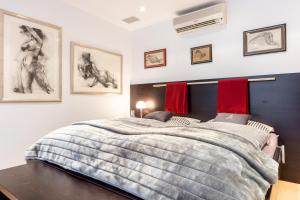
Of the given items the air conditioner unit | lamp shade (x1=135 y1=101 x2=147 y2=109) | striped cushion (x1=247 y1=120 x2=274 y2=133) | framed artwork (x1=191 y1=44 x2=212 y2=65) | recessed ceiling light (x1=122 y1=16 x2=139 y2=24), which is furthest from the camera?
lamp shade (x1=135 y1=101 x2=147 y2=109)

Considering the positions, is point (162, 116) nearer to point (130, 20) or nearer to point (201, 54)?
point (201, 54)

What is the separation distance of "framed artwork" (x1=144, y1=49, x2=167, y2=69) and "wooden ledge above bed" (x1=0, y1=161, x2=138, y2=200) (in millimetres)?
2628

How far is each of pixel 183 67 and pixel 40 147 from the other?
2484 millimetres

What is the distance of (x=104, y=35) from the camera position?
12.1ft

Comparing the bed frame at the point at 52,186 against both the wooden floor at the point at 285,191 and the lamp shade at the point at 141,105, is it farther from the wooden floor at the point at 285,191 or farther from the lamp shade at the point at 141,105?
the lamp shade at the point at 141,105

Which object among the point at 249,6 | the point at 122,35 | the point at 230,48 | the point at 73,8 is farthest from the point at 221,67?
the point at 73,8

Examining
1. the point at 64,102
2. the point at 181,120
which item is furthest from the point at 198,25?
the point at 64,102

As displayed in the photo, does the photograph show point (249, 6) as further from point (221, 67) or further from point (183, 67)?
point (183, 67)

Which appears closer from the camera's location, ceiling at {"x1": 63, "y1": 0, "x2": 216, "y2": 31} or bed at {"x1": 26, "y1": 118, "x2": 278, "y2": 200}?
bed at {"x1": 26, "y1": 118, "x2": 278, "y2": 200}

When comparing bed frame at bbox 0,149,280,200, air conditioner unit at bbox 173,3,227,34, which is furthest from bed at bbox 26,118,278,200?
air conditioner unit at bbox 173,3,227,34

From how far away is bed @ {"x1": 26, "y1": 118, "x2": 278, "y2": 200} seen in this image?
0.96 meters

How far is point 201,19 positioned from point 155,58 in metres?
1.11

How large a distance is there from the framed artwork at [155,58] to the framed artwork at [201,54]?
566 millimetres

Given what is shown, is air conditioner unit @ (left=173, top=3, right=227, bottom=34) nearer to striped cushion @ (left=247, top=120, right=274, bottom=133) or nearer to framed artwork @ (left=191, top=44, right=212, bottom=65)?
framed artwork @ (left=191, top=44, right=212, bottom=65)
